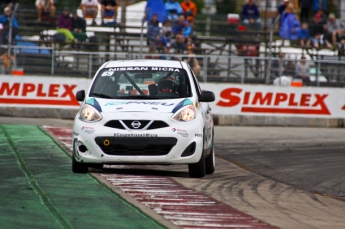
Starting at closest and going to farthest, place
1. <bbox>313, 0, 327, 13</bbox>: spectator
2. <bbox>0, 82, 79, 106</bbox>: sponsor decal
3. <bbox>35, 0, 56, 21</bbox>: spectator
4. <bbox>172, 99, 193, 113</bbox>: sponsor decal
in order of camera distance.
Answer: <bbox>172, 99, 193, 113</bbox>: sponsor decal → <bbox>0, 82, 79, 106</bbox>: sponsor decal → <bbox>35, 0, 56, 21</bbox>: spectator → <bbox>313, 0, 327, 13</bbox>: spectator

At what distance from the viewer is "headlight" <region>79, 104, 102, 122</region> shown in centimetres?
1138

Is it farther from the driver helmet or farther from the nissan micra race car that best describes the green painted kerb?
the driver helmet

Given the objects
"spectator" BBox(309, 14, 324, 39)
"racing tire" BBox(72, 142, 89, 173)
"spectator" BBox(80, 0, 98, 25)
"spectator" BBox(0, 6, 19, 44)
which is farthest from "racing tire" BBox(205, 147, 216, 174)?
"spectator" BBox(80, 0, 98, 25)

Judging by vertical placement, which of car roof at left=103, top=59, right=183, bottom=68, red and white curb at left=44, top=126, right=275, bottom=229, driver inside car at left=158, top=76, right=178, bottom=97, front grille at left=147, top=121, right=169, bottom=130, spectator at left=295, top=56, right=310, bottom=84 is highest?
car roof at left=103, top=59, right=183, bottom=68

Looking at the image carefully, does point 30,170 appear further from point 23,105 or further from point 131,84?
point 23,105

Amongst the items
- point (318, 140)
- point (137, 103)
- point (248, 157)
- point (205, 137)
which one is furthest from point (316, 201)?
point (318, 140)

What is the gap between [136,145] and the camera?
1119cm

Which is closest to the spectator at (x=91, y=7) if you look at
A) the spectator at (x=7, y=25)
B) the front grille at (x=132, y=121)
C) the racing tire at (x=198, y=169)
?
the spectator at (x=7, y=25)

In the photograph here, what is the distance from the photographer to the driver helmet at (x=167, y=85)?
12.1m

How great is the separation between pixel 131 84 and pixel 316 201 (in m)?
3.30

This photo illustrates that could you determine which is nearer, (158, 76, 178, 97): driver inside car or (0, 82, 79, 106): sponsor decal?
(158, 76, 178, 97): driver inside car

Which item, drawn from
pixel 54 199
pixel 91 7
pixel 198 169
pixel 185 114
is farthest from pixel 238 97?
pixel 54 199

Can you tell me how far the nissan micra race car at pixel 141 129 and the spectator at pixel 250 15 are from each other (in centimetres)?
1664

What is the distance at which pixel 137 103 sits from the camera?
38.1 ft
